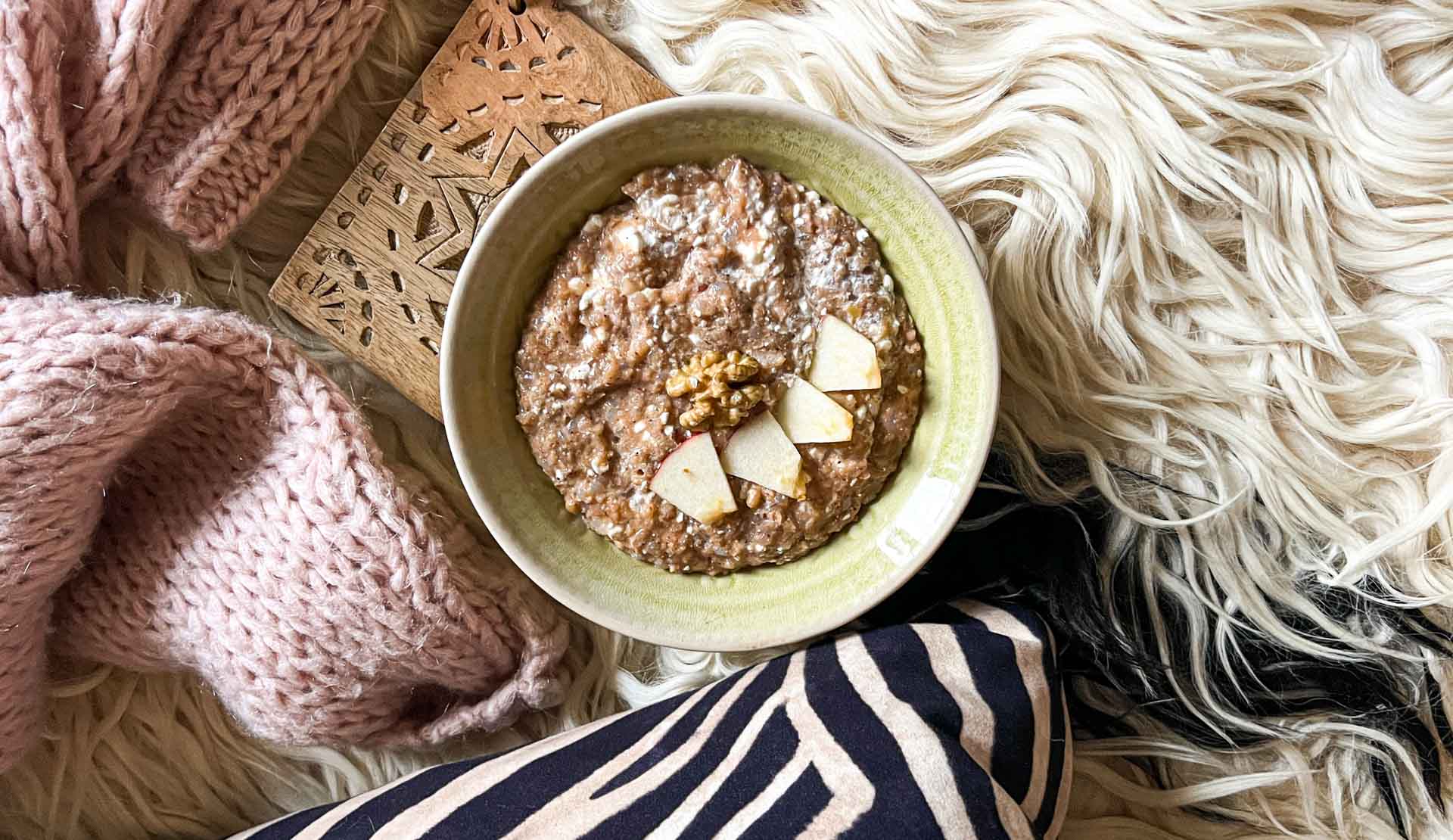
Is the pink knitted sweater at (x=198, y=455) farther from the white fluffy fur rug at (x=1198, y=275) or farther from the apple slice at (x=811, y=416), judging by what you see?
the apple slice at (x=811, y=416)

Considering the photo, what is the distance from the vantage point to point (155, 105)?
0.94 m

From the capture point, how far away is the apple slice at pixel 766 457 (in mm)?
871

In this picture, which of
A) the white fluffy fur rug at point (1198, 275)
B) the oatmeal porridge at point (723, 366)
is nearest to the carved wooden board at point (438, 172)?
the white fluffy fur rug at point (1198, 275)

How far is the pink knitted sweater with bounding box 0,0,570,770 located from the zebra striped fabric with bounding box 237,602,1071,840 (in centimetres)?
10

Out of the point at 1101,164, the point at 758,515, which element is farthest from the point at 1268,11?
the point at 758,515

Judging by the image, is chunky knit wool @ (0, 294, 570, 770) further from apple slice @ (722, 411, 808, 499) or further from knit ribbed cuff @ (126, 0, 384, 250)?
apple slice @ (722, 411, 808, 499)

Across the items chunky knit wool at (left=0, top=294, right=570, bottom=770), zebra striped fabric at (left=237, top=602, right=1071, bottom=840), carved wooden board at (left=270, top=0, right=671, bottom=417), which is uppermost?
carved wooden board at (left=270, top=0, right=671, bottom=417)

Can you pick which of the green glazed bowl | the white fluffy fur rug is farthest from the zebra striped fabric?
the white fluffy fur rug

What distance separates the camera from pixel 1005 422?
1.00m

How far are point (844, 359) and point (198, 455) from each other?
0.67 m

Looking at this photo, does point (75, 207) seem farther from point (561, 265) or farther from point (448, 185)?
point (561, 265)

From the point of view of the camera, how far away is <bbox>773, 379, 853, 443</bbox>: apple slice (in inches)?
33.7

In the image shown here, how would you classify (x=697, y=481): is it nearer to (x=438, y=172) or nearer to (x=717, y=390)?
(x=717, y=390)

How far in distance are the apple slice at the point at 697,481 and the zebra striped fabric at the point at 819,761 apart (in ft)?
0.64
